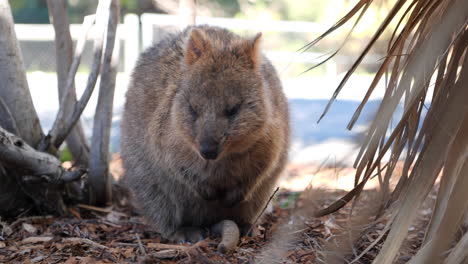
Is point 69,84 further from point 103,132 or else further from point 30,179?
point 30,179

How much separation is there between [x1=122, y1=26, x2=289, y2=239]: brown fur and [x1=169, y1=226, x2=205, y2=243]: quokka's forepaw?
13 millimetres

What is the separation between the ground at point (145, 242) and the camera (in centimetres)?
377

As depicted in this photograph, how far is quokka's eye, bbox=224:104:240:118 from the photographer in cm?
431

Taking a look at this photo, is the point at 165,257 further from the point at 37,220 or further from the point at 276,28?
the point at 276,28

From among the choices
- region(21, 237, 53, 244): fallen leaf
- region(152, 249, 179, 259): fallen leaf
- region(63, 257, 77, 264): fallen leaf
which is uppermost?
region(152, 249, 179, 259): fallen leaf

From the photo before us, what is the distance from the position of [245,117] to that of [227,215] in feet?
3.55

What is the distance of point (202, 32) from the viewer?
4.71m

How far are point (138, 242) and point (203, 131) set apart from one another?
3.28 ft

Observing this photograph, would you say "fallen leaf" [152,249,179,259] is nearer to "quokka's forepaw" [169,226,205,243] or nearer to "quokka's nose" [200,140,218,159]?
"quokka's nose" [200,140,218,159]

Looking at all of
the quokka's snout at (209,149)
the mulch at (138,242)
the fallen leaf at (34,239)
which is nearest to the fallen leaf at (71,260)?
the mulch at (138,242)

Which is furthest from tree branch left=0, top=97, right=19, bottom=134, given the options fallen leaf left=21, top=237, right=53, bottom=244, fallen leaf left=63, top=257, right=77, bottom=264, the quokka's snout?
the quokka's snout

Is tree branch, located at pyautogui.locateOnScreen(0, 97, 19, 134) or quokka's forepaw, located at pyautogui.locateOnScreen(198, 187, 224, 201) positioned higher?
tree branch, located at pyautogui.locateOnScreen(0, 97, 19, 134)

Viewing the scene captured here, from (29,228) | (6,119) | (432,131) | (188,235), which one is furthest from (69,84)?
(432,131)

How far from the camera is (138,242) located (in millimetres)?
4414
